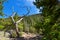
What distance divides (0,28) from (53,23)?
69.4 feet

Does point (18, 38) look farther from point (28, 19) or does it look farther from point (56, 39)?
point (56, 39)

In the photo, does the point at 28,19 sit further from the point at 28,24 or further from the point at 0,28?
the point at 0,28

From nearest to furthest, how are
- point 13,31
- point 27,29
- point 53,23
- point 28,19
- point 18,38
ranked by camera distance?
1. point 53,23
2. point 18,38
3. point 13,31
4. point 27,29
5. point 28,19

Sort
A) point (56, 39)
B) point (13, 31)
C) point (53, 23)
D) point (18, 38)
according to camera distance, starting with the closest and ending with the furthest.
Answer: point (56, 39), point (53, 23), point (18, 38), point (13, 31)

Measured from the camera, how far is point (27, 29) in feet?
107

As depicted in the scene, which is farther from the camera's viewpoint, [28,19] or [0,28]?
[28,19]

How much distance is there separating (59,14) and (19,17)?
73.8 feet

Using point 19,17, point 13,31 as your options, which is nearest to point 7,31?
point 13,31

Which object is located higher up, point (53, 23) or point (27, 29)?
point (27, 29)

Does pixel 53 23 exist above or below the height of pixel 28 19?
below

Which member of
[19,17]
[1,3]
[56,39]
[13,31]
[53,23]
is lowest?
[56,39]

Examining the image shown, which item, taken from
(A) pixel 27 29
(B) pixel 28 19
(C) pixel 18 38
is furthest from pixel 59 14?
(B) pixel 28 19

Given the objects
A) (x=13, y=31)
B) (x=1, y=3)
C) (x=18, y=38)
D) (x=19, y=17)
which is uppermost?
(x=1, y=3)

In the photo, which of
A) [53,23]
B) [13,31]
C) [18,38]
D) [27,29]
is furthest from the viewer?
[27,29]
